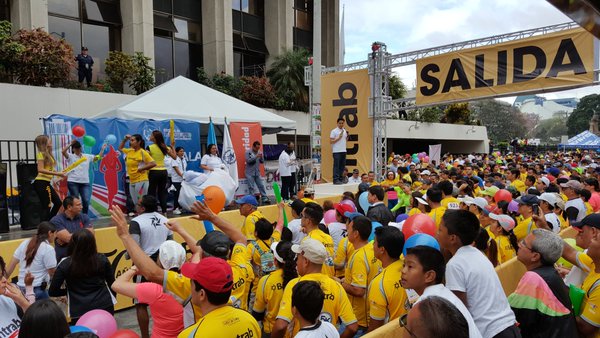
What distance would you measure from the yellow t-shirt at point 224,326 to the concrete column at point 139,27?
17410mm

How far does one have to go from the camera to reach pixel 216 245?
3.65 m

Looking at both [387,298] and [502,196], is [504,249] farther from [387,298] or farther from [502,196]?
[387,298]

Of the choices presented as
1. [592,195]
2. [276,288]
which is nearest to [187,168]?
[276,288]

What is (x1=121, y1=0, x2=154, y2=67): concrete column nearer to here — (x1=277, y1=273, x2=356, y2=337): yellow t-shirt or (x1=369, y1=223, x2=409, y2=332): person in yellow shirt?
(x1=277, y1=273, x2=356, y2=337): yellow t-shirt

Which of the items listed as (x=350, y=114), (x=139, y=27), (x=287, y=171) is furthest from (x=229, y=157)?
(x=139, y=27)

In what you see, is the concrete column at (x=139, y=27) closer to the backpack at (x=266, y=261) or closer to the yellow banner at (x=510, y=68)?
the yellow banner at (x=510, y=68)

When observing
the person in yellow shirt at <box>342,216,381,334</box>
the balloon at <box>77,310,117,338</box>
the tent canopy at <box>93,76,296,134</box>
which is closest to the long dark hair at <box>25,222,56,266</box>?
the balloon at <box>77,310,117,338</box>

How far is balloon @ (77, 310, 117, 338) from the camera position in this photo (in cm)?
324

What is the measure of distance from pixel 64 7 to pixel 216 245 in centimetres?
1789

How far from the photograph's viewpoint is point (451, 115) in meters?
34.9

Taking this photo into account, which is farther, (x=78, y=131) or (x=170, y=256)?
(x=78, y=131)

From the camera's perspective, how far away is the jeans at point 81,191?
7913mm

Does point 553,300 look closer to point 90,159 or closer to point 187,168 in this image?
point 90,159

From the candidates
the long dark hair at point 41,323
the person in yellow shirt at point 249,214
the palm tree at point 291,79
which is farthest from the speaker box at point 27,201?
the palm tree at point 291,79
